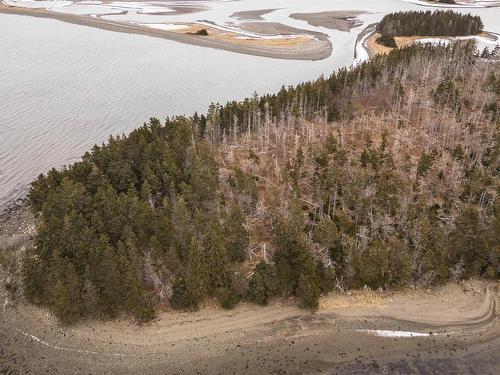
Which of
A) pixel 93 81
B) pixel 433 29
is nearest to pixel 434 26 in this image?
pixel 433 29

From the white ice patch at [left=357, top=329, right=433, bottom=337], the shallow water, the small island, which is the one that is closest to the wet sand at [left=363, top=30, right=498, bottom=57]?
the small island

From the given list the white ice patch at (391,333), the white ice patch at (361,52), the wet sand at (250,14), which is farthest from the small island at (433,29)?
the white ice patch at (391,333)

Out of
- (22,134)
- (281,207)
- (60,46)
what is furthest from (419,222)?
(60,46)

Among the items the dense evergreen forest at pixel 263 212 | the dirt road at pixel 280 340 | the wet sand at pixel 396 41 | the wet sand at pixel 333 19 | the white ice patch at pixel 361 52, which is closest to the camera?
the dirt road at pixel 280 340

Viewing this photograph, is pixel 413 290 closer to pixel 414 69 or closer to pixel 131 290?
pixel 131 290

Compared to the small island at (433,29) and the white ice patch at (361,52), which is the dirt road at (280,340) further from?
the small island at (433,29)

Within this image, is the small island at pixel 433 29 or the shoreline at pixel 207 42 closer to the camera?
the shoreline at pixel 207 42
